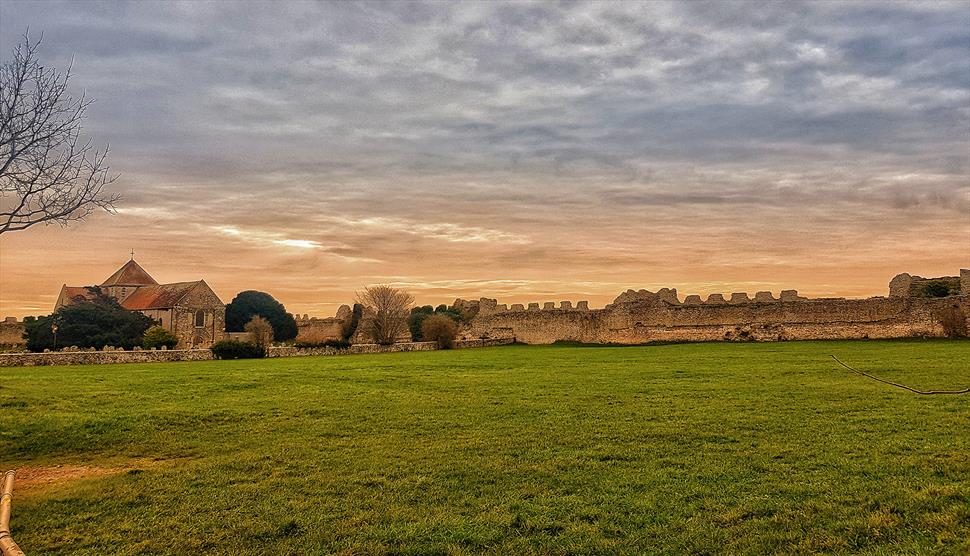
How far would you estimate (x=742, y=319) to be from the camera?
32625mm

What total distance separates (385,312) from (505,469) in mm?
39822

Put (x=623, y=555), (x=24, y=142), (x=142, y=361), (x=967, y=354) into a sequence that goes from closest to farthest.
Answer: (x=623, y=555) < (x=24, y=142) < (x=967, y=354) < (x=142, y=361)

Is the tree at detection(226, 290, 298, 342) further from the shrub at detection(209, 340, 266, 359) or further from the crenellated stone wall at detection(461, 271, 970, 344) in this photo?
the crenellated stone wall at detection(461, 271, 970, 344)

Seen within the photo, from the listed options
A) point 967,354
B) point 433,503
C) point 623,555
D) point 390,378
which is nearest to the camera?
point 623,555

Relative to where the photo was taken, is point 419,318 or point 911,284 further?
point 419,318

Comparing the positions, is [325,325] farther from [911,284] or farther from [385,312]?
[911,284]

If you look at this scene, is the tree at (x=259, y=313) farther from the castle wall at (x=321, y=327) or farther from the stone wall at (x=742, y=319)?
the stone wall at (x=742, y=319)

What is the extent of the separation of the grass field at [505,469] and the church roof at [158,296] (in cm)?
5065

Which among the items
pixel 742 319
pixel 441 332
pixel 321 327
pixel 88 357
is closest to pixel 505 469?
pixel 88 357

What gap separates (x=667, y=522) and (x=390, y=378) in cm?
1258

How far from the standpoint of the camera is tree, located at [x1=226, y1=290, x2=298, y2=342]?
6091cm

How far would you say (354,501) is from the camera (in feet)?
20.3

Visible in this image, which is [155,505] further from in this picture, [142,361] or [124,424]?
[142,361]

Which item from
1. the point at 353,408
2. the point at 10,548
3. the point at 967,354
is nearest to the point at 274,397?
the point at 353,408
